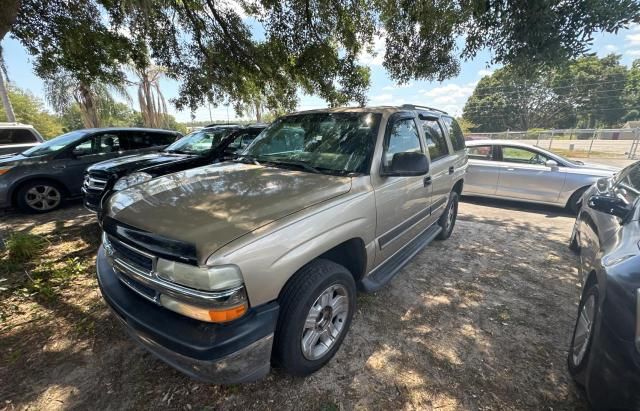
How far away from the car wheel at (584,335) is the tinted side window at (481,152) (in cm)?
553

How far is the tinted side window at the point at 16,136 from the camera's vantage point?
333 inches

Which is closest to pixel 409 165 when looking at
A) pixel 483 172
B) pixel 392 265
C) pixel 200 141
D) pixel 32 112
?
pixel 392 265

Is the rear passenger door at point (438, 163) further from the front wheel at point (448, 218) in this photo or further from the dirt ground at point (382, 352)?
the dirt ground at point (382, 352)

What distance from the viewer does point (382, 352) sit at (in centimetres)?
242

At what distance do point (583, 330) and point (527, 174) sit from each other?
17.5ft

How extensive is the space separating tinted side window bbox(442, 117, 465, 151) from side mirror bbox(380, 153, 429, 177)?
2225 mm

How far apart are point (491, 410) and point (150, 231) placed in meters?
2.47

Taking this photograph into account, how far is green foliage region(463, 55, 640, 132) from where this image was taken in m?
51.3

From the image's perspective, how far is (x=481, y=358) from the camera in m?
2.38

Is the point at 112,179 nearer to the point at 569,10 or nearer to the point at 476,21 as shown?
the point at 476,21

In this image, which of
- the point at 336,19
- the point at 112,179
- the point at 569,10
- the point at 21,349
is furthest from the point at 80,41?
the point at 569,10

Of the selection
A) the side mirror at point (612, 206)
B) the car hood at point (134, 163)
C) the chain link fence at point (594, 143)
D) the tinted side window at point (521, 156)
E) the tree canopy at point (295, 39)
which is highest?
the tree canopy at point (295, 39)

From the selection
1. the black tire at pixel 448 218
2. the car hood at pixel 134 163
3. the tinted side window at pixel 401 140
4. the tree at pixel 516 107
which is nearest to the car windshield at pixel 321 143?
the tinted side window at pixel 401 140

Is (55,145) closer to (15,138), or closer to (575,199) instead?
(15,138)
